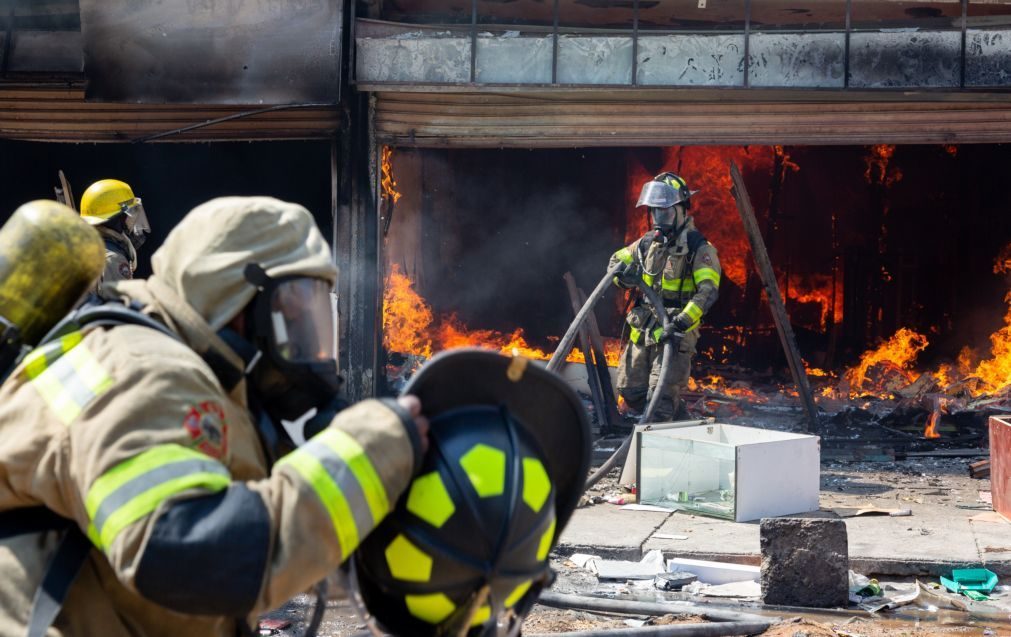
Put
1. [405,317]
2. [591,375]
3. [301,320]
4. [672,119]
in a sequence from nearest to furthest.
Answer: [301,320] < [672,119] < [591,375] < [405,317]

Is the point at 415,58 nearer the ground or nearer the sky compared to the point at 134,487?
nearer the sky

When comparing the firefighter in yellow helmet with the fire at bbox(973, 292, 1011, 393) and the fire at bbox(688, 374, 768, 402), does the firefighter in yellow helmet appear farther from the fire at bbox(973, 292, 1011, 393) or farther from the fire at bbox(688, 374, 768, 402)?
the fire at bbox(973, 292, 1011, 393)

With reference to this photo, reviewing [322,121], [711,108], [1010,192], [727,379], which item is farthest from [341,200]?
[1010,192]

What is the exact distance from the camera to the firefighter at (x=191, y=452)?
5.72ft

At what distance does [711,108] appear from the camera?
982 centimetres

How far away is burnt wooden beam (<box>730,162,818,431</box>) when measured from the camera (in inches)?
392

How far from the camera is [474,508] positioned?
2.03m

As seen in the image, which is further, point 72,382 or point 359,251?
point 359,251

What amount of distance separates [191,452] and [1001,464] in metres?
6.35

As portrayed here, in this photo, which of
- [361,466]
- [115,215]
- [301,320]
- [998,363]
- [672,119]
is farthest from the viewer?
[998,363]

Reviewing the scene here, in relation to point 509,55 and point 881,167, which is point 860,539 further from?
point 881,167

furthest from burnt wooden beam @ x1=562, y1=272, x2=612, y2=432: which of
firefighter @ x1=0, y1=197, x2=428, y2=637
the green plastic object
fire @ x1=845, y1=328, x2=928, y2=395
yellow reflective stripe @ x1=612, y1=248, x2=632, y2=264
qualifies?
firefighter @ x1=0, y1=197, x2=428, y2=637

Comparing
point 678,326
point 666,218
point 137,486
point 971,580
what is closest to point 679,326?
point 678,326

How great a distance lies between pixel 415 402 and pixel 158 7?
8.09 metres
